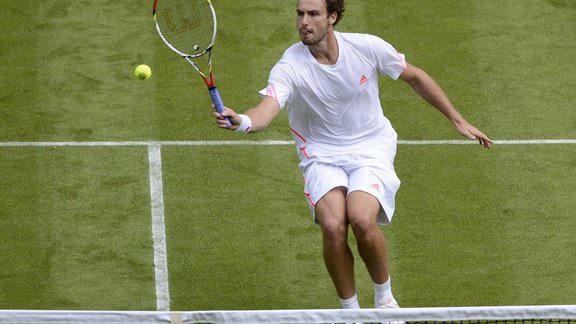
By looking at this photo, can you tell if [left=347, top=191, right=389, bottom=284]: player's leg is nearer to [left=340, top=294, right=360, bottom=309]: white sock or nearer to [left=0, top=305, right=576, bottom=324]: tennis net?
[left=340, top=294, right=360, bottom=309]: white sock

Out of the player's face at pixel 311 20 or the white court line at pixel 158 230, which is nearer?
the player's face at pixel 311 20

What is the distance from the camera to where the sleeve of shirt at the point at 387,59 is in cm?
1007

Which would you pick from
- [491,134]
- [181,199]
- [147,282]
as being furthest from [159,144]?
[491,134]

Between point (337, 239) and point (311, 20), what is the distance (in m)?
1.59

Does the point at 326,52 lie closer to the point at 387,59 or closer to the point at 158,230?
the point at 387,59

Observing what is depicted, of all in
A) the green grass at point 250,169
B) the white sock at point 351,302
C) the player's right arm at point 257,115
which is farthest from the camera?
the green grass at point 250,169

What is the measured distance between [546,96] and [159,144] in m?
3.91

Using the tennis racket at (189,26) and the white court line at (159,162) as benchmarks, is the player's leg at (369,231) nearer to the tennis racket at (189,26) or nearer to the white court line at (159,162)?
the tennis racket at (189,26)

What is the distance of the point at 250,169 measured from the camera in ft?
39.9

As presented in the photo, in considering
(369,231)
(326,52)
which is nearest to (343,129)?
(326,52)

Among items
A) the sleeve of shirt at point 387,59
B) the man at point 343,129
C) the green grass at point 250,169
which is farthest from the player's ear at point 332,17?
the green grass at point 250,169

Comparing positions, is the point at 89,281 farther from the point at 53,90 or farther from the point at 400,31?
the point at 400,31

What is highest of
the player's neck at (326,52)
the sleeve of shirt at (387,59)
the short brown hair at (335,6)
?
the short brown hair at (335,6)

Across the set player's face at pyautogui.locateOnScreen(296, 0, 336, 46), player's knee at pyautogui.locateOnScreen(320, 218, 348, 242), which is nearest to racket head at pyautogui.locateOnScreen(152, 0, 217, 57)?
player's face at pyautogui.locateOnScreen(296, 0, 336, 46)
